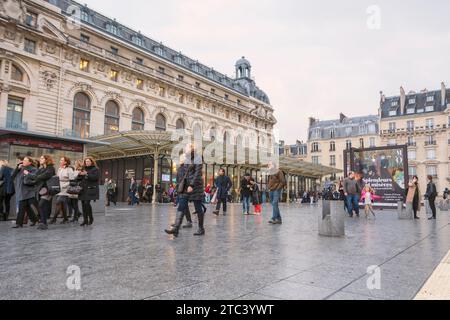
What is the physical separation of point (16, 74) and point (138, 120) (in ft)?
36.1

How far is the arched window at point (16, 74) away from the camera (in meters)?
23.4

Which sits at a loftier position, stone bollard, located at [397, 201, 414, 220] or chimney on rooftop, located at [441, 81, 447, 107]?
chimney on rooftop, located at [441, 81, 447, 107]

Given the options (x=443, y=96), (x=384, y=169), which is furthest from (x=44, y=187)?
(x=443, y=96)

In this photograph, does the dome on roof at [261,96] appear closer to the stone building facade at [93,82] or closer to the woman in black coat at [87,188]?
the stone building facade at [93,82]

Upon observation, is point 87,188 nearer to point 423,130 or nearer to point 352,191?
point 352,191

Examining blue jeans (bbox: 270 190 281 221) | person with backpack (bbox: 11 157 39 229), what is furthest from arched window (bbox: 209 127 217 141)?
person with backpack (bbox: 11 157 39 229)

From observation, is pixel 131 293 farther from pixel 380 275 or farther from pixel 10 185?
pixel 10 185

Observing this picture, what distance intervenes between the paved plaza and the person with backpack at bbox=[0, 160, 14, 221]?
3.48 meters

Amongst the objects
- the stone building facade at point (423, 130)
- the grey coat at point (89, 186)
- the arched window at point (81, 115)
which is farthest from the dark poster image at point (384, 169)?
the stone building facade at point (423, 130)

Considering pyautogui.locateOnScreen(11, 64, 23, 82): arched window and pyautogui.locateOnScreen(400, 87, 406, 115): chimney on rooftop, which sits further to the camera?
pyautogui.locateOnScreen(400, 87, 406, 115): chimney on rooftop

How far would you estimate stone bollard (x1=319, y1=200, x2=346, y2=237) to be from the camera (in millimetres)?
6258

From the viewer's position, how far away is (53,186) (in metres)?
7.77

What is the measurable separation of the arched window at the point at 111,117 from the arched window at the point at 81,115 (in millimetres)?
1717

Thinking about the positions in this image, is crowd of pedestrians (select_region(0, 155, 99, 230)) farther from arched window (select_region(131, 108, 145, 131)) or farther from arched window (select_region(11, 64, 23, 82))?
arched window (select_region(131, 108, 145, 131))
